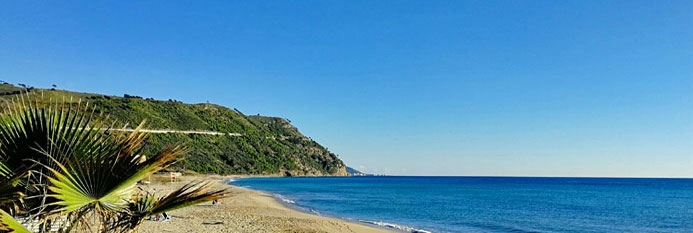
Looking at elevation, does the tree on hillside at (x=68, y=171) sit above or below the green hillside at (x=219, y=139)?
below

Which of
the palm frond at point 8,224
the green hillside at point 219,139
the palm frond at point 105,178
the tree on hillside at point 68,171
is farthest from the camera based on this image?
the green hillside at point 219,139

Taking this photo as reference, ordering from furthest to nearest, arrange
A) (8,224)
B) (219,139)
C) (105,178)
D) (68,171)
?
(219,139)
(68,171)
(105,178)
(8,224)

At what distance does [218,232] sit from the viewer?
18047mm

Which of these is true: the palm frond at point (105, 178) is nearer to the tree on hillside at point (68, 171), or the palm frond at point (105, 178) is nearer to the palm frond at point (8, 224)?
the tree on hillside at point (68, 171)

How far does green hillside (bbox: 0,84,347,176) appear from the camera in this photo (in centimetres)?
8912

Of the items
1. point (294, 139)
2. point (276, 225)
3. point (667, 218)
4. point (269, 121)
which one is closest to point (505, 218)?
point (667, 218)

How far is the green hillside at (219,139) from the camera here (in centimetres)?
8912

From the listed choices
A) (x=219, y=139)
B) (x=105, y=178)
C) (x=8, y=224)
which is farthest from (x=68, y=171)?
(x=219, y=139)

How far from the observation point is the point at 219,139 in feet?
366

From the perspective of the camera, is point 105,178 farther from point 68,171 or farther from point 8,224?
point 8,224


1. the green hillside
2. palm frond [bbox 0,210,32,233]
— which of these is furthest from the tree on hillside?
the green hillside

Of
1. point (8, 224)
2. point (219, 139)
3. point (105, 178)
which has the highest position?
point (219, 139)

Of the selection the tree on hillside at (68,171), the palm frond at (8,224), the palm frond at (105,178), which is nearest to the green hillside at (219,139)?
the tree on hillside at (68,171)

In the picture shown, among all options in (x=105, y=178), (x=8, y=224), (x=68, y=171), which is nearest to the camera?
(x=8, y=224)
